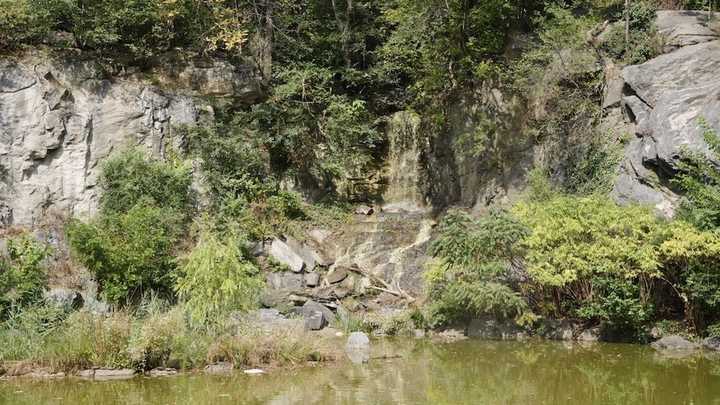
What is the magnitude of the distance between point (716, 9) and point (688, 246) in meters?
11.2

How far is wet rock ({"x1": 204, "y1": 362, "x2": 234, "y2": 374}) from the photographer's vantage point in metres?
12.2

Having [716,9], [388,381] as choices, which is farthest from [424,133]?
[388,381]

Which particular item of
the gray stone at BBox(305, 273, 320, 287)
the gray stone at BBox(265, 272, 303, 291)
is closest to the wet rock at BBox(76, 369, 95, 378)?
the gray stone at BBox(265, 272, 303, 291)

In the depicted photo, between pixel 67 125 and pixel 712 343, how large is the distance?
18.1 m

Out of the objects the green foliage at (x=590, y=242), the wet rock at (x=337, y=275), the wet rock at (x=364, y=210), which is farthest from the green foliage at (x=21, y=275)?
the green foliage at (x=590, y=242)

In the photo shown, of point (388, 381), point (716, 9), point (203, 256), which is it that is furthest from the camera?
point (716, 9)

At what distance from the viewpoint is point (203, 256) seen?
42.5ft

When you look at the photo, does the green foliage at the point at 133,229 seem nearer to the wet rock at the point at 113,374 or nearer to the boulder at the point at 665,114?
the wet rock at the point at 113,374

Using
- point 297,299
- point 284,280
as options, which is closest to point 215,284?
point 297,299

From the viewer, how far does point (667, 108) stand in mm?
17281

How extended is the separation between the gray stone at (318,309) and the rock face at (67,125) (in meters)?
7.65

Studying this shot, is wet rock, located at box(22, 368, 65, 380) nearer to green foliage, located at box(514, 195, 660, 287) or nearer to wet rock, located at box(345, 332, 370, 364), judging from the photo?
wet rock, located at box(345, 332, 370, 364)

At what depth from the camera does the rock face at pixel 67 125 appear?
20562 millimetres

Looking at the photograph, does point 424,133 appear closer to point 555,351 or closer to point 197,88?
point 197,88
